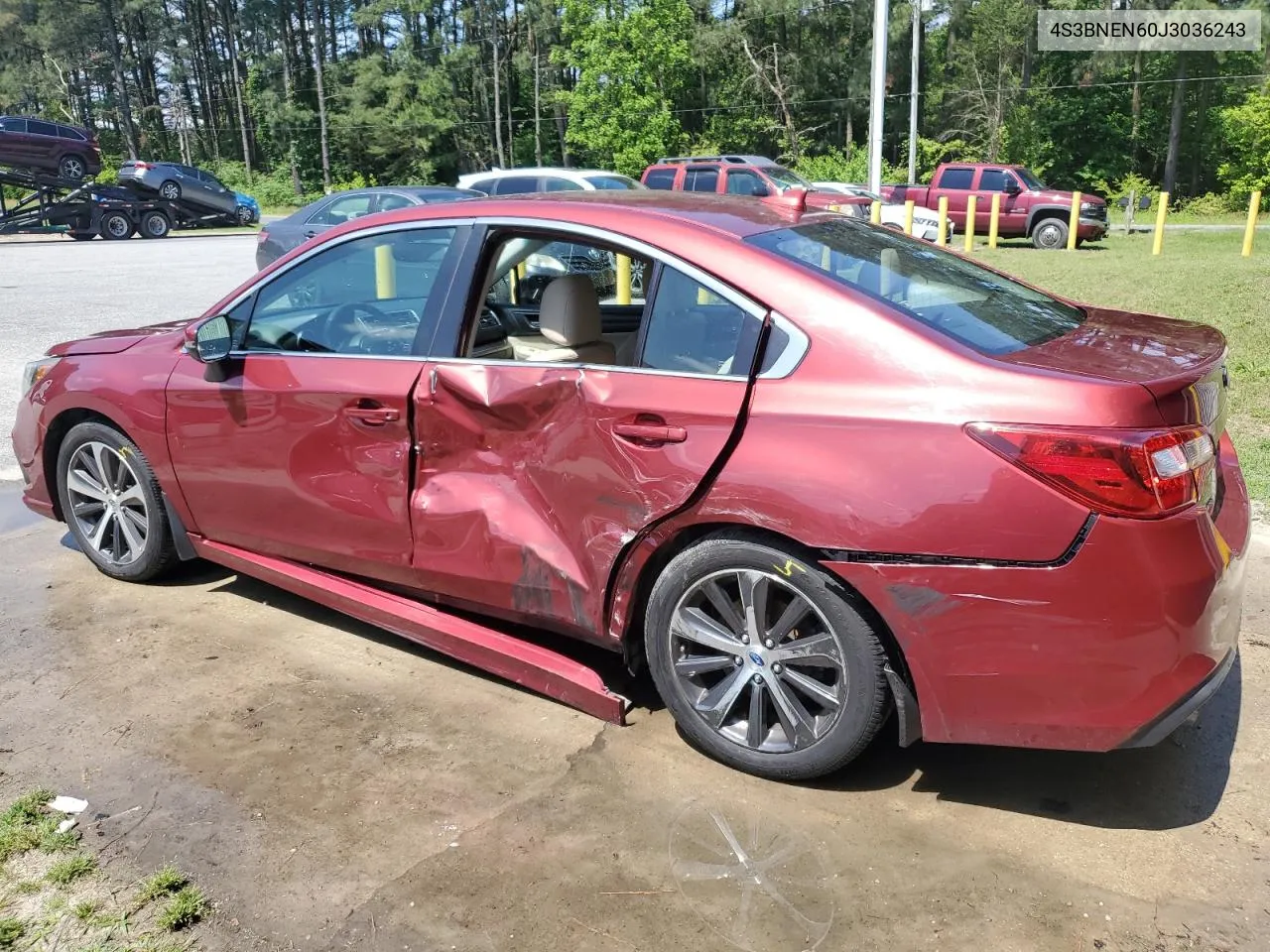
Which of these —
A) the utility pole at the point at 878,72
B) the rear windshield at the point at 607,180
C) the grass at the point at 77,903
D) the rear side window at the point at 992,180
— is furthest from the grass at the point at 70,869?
the rear side window at the point at 992,180

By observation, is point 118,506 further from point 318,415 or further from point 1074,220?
point 1074,220

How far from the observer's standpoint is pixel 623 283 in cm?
454

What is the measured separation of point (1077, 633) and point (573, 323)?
1.87 metres

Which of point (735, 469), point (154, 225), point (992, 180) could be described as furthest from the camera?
point (154, 225)

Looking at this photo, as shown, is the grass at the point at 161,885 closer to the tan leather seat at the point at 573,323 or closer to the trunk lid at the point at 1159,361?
the tan leather seat at the point at 573,323

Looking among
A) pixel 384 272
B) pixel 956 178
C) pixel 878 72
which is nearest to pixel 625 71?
pixel 956 178

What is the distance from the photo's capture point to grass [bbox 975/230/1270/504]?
6.93m

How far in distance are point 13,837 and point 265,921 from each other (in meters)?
0.84

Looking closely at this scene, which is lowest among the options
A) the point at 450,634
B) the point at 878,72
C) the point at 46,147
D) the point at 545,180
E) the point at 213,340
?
the point at 450,634

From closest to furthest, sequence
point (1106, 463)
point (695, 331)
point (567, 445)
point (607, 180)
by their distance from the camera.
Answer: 1. point (1106, 463)
2. point (695, 331)
3. point (567, 445)
4. point (607, 180)

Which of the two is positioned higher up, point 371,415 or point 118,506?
point 371,415

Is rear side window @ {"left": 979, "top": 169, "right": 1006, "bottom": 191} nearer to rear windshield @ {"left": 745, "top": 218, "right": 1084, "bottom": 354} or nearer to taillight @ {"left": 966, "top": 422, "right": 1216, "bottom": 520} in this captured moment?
rear windshield @ {"left": 745, "top": 218, "right": 1084, "bottom": 354}

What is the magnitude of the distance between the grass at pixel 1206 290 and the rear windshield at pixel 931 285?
2842 mm

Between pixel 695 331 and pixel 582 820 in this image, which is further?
pixel 695 331
